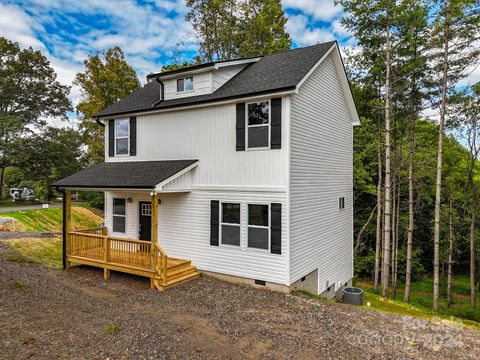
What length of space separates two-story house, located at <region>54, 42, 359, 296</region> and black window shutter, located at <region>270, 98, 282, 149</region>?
3 cm

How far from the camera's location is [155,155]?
1137cm

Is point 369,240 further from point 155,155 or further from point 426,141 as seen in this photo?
point 155,155

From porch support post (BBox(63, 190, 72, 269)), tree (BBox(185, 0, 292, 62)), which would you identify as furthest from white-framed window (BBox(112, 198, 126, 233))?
tree (BBox(185, 0, 292, 62))

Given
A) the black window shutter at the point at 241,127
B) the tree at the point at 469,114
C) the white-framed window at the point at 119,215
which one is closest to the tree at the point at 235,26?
the tree at the point at 469,114

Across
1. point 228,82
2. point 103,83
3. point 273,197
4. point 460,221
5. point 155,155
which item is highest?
point 103,83

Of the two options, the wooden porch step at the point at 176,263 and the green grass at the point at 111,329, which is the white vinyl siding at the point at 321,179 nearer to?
the wooden porch step at the point at 176,263

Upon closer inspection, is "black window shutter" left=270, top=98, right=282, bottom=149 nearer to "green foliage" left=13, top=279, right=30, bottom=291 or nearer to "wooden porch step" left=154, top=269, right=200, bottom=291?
"wooden porch step" left=154, top=269, right=200, bottom=291

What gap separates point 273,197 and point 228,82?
4884mm

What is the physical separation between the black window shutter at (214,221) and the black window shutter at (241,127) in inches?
76.9

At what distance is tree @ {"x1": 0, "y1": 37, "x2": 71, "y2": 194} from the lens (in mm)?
28812

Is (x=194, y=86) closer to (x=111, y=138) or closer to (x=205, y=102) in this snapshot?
(x=205, y=102)

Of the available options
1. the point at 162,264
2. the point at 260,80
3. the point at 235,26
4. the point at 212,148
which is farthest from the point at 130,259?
the point at 235,26

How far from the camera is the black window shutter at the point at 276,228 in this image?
8594 millimetres

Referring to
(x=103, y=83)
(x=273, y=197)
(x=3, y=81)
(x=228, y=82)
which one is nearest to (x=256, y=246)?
(x=273, y=197)
